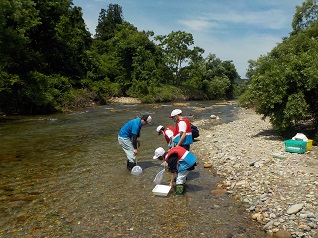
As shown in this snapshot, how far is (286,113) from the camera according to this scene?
11.8 meters

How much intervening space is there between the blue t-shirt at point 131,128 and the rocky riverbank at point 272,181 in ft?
10.5

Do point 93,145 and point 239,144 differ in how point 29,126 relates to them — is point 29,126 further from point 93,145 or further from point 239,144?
point 239,144

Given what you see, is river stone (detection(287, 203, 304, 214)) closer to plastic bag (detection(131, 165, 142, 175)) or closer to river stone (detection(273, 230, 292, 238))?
river stone (detection(273, 230, 292, 238))

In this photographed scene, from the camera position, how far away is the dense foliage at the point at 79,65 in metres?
24.4

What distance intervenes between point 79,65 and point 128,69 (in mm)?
16265

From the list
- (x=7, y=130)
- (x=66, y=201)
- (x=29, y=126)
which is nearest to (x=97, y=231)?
(x=66, y=201)

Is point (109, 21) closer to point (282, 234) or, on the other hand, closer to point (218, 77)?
point (218, 77)

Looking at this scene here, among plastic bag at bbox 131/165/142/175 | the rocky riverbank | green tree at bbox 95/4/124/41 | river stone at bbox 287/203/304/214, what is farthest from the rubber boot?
green tree at bbox 95/4/124/41

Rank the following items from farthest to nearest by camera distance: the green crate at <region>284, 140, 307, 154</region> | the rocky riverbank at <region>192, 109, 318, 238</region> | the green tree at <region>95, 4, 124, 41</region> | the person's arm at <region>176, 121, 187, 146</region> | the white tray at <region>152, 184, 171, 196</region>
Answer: the green tree at <region>95, 4, 124, 41</region> < the green crate at <region>284, 140, 307, 154</region> < the person's arm at <region>176, 121, 187, 146</region> < the white tray at <region>152, 184, 171, 196</region> < the rocky riverbank at <region>192, 109, 318, 238</region>

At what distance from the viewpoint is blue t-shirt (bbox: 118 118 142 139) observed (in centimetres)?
909

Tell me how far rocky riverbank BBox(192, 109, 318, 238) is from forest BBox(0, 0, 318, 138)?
2.64m

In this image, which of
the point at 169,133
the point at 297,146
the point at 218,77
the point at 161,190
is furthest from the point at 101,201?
the point at 218,77

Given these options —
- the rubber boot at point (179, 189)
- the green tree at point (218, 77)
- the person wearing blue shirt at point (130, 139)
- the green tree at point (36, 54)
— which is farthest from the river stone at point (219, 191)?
the green tree at point (218, 77)

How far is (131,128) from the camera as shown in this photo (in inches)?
374
